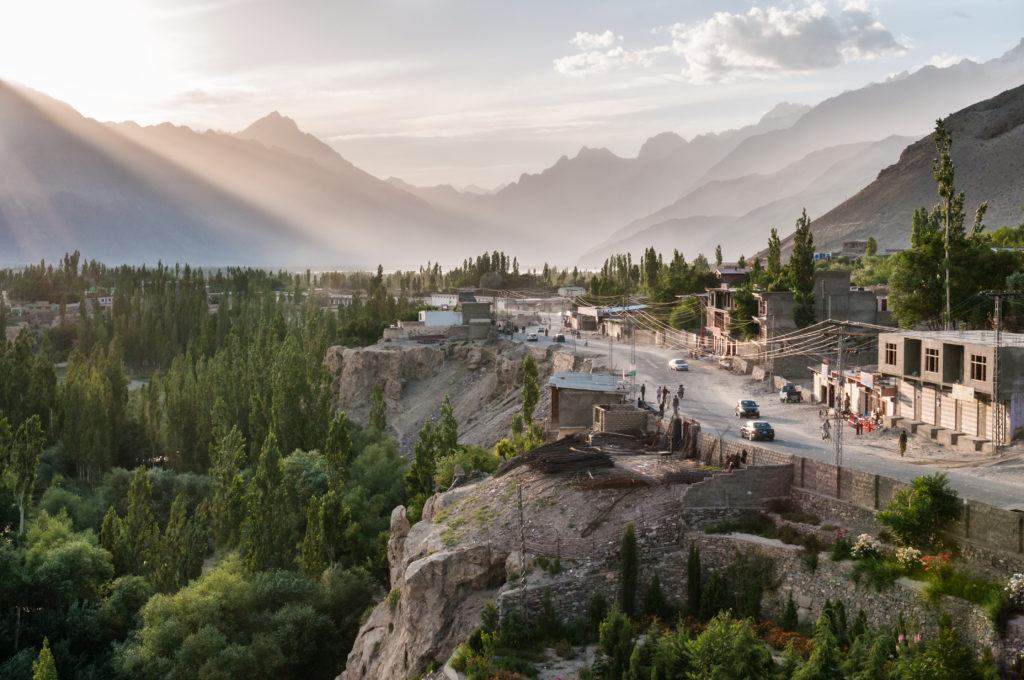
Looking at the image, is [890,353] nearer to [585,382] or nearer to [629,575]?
[585,382]

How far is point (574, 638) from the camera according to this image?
854 inches

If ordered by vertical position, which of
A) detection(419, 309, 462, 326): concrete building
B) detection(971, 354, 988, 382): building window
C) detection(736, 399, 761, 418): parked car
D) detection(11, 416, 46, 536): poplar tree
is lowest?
detection(11, 416, 46, 536): poplar tree

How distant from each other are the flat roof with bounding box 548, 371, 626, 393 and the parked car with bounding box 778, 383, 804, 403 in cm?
669

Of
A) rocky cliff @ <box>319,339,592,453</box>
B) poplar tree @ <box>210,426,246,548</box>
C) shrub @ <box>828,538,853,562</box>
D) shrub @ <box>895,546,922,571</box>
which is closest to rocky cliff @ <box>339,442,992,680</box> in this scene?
shrub @ <box>828,538,853,562</box>

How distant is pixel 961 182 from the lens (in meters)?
117

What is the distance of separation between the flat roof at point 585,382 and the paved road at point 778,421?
286 cm

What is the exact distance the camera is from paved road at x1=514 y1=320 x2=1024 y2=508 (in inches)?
906

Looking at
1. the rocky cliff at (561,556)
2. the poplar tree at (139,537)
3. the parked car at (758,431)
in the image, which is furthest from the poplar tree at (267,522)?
the parked car at (758,431)

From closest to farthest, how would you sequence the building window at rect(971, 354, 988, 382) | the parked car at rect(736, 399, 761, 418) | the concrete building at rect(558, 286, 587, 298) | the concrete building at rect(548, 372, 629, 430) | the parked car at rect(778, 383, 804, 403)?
1. the building window at rect(971, 354, 988, 382)
2. the parked car at rect(736, 399, 761, 418)
3. the concrete building at rect(548, 372, 629, 430)
4. the parked car at rect(778, 383, 804, 403)
5. the concrete building at rect(558, 286, 587, 298)

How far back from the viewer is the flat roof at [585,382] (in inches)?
1351

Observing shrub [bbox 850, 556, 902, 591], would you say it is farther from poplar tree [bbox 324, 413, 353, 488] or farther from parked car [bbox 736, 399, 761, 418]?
poplar tree [bbox 324, 413, 353, 488]

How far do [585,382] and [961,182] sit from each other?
3901 inches

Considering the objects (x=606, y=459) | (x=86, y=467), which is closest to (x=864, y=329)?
(x=606, y=459)

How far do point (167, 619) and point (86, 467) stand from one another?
25.6 meters
